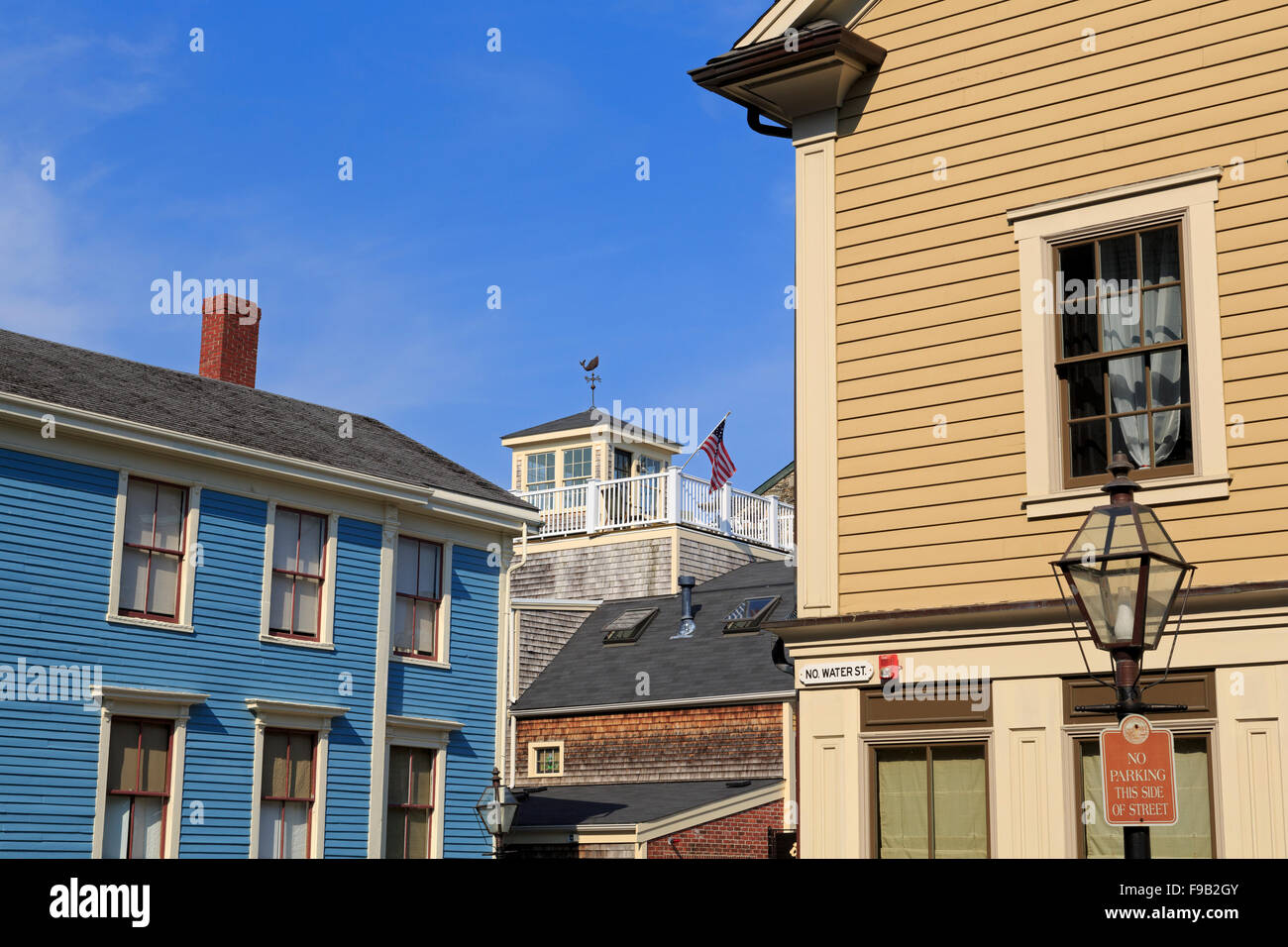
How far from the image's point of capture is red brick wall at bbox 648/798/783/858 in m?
28.0

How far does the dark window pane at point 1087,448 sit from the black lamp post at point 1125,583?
2593mm

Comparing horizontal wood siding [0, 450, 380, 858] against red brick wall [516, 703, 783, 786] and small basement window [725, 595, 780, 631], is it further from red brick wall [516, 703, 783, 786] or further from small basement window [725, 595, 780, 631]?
small basement window [725, 595, 780, 631]

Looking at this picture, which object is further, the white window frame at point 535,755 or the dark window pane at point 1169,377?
the white window frame at point 535,755

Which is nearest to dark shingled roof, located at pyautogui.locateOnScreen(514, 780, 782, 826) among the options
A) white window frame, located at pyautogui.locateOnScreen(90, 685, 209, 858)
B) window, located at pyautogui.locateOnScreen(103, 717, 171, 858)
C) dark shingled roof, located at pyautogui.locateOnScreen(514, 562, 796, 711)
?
dark shingled roof, located at pyautogui.locateOnScreen(514, 562, 796, 711)

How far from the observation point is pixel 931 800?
10.5 meters

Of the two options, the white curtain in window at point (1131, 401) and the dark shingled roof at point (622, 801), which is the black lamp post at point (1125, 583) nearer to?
the white curtain in window at point (1131, 401)

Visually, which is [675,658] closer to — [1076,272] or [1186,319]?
[1076,272]

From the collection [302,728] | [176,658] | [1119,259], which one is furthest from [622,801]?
[1119,259]

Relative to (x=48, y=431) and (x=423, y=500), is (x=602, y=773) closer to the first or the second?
(x=423, y=500)

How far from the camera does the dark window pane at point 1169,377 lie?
1010 centimetres

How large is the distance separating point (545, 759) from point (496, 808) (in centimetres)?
1146

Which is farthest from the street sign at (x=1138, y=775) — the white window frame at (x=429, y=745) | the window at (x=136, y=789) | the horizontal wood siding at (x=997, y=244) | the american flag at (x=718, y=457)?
the american flag at (x=718, y=457)

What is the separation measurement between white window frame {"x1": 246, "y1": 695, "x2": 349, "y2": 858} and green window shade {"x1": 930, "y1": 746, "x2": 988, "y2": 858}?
1494 cm
